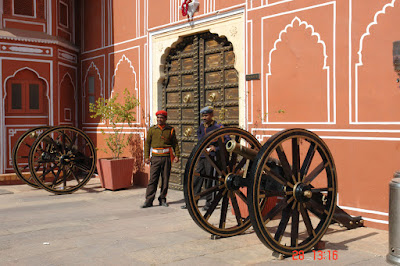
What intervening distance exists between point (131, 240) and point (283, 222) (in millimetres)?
1896

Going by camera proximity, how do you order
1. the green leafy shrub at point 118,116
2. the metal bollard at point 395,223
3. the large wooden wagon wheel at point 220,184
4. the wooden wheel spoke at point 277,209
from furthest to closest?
the green leafy shrub at point 118,116 < the large wooden wagon wheel at point 220,184 < the wooden wheel spoke at point 277,209 < the metal bollard at point 395,223

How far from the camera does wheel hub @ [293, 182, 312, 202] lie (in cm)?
448

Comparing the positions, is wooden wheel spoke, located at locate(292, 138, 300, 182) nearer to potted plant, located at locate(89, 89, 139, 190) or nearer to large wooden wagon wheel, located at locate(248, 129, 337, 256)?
large wooden wagon wheel, located at locate(248, 129, 337, 256)

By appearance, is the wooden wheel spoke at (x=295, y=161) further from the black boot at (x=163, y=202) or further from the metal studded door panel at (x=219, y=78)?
the black boot at (x=163, y=202)

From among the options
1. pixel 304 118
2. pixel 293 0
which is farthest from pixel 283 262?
pixel 293 0

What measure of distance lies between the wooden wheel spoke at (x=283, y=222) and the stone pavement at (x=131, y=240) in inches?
10.0

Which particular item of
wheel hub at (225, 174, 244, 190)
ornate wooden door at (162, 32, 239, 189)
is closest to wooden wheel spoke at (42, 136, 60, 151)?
ornate wooden door at (162, 32, 239, 189)

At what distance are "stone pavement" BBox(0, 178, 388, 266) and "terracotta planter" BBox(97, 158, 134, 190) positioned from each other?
5.02 ft

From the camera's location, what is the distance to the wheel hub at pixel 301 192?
4.48 meters

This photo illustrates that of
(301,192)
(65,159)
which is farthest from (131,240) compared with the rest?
(65,159)

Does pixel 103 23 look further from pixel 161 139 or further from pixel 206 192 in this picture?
pixel 206 192

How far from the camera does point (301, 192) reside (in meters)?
4.47
